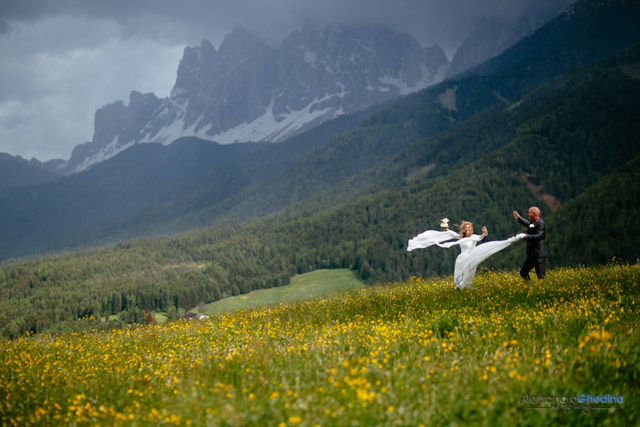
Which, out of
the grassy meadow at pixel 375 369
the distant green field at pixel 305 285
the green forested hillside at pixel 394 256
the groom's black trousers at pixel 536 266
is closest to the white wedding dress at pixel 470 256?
the groom's black trousers at pixel 536 266

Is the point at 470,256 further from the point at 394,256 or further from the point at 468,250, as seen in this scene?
the point at 394,256

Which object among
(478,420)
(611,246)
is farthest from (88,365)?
(611,246)

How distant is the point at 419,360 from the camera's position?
6438 mm

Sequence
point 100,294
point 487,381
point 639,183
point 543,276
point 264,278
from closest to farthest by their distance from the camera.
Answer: point 487,381, point 543,276, point 639,183, point 100,294, point 264,278

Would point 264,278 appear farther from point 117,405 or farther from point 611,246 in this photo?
point 117,405

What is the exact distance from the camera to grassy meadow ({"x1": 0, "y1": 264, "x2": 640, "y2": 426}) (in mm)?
5258

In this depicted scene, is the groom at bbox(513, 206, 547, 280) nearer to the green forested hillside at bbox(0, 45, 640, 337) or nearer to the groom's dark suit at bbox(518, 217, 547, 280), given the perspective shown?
the groom's dark suit at bbox(518, 217, 547, 280)

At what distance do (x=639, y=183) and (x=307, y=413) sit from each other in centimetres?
14346

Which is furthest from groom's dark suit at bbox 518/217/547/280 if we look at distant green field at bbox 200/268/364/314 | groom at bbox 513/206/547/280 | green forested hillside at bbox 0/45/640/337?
distant green field at bbox 200/268/364/314

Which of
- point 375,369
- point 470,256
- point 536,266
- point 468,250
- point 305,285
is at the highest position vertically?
point 468,250

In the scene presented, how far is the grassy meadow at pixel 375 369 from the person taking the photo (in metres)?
5.26

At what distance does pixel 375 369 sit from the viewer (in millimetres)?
6145

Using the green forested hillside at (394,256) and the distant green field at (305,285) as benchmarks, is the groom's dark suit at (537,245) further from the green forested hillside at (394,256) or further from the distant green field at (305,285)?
the distant green field at (305,285)

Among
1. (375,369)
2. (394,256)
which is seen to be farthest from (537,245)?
(394,256)
